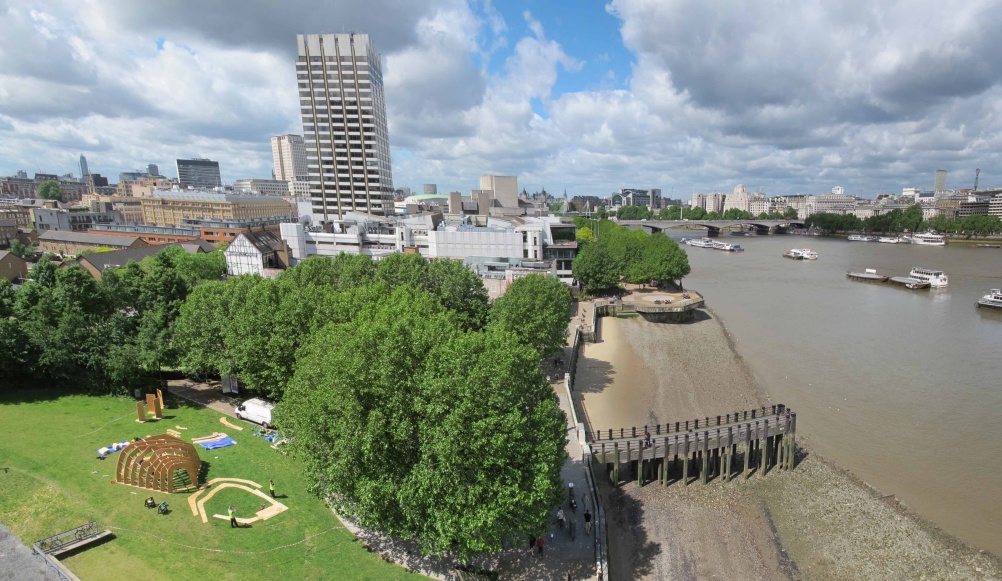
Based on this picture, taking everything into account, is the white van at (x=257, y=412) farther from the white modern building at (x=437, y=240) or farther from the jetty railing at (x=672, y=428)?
the white modern building at (x=437, y=240)

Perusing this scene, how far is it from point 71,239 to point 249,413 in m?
86.8

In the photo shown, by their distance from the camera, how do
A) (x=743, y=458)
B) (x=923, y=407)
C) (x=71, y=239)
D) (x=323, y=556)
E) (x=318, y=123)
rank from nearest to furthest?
(x=323, y=556)
(x=743, y=458)
(x=923, y=407)
(x=71, y=239)
(x=318, y=123)

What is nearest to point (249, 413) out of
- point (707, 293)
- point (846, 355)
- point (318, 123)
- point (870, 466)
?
point (870, 466)

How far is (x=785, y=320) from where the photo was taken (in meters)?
54.6

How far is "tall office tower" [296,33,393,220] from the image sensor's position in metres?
94.3

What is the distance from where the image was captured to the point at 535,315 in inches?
1371

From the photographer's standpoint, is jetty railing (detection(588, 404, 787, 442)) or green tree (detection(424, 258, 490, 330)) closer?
jetty railing (detection(588, 404, 787, 442))

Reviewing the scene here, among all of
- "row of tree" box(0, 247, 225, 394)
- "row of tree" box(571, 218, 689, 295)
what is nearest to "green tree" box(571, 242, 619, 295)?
"row of tree" box(571, 218, 689, 295)

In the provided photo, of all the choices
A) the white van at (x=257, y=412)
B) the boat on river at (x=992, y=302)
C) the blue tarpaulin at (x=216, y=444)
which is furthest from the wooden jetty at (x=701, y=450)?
the boat on river at (x=992, y=302)

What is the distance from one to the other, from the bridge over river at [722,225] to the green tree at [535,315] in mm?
125835

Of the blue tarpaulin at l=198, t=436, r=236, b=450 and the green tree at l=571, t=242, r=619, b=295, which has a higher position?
the green tree at l=571, t=242, r=619, b=295

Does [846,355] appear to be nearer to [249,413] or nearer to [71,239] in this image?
[249,413]

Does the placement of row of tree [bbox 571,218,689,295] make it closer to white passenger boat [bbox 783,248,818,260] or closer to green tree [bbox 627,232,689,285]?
green tree [bbox 627,232,689,285]

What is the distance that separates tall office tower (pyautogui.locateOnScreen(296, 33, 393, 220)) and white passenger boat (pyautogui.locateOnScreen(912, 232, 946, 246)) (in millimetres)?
138236
